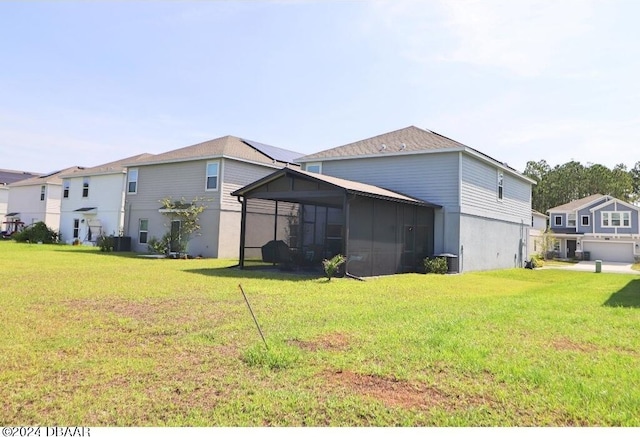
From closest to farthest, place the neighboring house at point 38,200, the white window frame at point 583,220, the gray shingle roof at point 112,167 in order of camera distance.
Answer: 1. the gray shingle roof at point 112,167
2. the neighboring house at point 38,200
3. the white window frame at point 583,220

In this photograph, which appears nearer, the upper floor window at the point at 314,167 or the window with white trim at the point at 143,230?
the upper floor window at the point at 314,167

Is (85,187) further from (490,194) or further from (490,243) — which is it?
(490,243)

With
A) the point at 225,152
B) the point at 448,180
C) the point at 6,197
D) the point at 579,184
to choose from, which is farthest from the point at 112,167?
the point at 579,184

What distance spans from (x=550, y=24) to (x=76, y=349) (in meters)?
10.1

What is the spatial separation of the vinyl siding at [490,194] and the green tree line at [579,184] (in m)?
38.7

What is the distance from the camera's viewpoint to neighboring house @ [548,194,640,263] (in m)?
38.3

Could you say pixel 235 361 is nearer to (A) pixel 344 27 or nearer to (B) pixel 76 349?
(B) pixel 76 349

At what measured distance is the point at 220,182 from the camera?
864 inches

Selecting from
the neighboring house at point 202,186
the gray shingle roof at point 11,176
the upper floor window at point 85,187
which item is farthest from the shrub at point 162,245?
the gray shingle roof at point 11,176

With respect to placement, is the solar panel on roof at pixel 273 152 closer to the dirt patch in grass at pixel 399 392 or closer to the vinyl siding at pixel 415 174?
the vinyl siding at pixel 415 174

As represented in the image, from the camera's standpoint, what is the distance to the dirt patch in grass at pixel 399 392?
3.62 metres

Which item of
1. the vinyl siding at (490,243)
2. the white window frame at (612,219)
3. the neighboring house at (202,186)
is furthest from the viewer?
the white window frame at (612,219)
